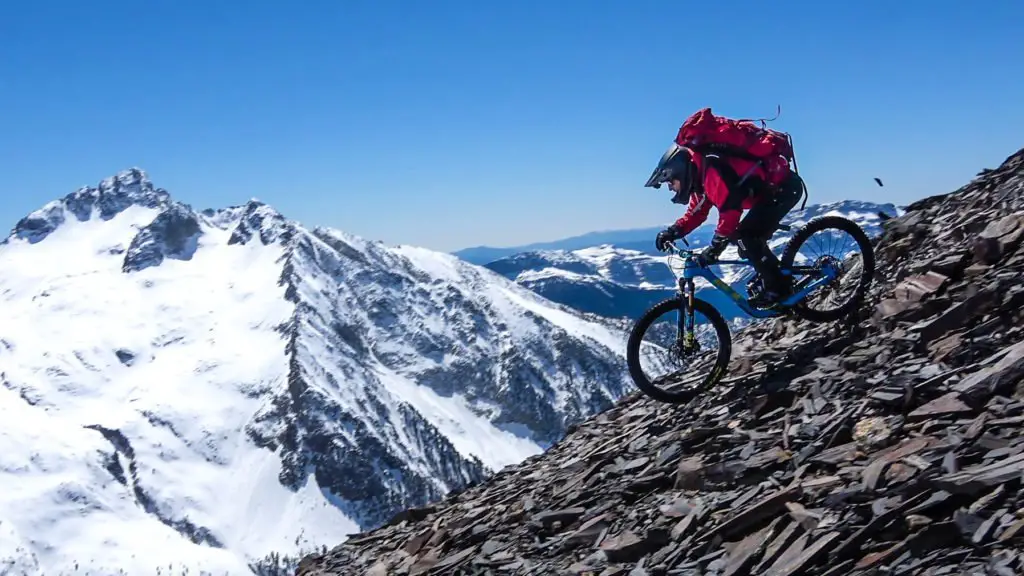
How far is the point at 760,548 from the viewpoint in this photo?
862 centimetres

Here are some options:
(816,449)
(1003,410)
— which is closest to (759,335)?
(816,449)

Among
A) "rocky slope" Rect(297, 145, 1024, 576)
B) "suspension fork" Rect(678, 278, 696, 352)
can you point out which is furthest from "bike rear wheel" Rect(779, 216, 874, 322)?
"suspension fork" Rect(678, 278, 696, 352)

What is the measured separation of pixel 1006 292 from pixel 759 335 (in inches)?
244

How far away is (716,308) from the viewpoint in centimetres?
1406

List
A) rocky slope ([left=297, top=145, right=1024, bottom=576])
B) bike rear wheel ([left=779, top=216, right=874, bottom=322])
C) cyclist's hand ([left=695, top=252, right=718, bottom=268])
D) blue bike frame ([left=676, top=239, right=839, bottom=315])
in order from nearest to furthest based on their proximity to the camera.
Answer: rocky slope ([left=297, top=145, right=1024, bottom=576])
cyclist's hand ([left=695, top=252, right=718, bottom=268])
blue bike frame ([left=676, top=239, right=839, bottom=315])
bike rear wheel ([left=779, top=216, right=874, bottom=322])

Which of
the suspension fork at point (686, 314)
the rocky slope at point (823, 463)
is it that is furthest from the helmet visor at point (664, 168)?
the rocky slope at point (823, 463)

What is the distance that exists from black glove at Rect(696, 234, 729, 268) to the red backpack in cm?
132

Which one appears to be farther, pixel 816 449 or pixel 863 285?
pixel 863 285

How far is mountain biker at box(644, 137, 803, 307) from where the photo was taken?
1305cm

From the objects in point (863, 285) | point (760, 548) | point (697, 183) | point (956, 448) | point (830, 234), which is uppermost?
point (697, 183)

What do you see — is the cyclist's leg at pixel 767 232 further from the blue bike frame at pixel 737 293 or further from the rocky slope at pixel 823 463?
the rocky slope at pixel 823 463

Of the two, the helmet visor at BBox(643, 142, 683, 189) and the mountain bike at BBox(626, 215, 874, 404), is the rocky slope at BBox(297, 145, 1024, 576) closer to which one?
the mountain bike at BBox(626, 215, 874, 404)

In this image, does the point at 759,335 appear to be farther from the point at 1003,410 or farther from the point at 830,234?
the point at 1003,410

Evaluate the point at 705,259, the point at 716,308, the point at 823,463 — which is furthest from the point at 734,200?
the point at 823,463
